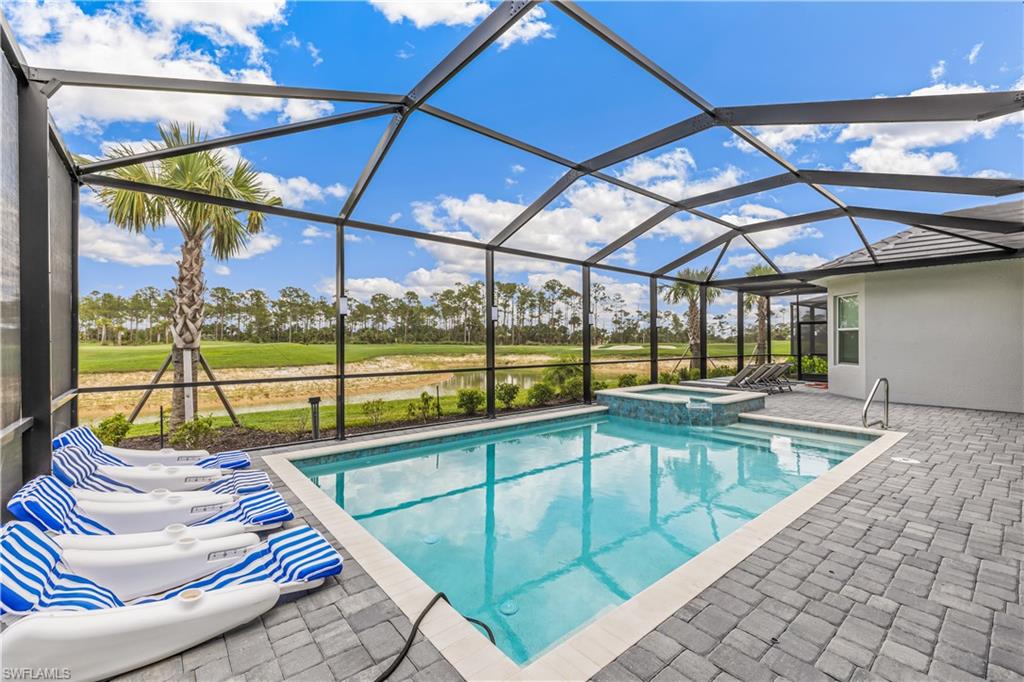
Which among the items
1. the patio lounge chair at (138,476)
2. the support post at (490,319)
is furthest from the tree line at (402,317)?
the patio lounge chair at (138,476)

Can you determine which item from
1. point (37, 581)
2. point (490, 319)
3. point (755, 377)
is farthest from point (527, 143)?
point (755, 377)

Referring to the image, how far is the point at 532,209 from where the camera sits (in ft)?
23.2

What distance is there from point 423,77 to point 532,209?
123 inches

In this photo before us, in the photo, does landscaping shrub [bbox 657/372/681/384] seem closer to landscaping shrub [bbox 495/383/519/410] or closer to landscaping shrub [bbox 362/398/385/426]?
landscaping shrub [bbox 495/383/519/410]

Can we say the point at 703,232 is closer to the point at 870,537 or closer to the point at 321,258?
the point at 870,537

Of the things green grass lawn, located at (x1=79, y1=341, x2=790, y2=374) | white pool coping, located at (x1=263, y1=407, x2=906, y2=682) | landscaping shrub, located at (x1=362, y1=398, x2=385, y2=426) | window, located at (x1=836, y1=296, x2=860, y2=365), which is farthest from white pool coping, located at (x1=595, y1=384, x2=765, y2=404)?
green grass lawn, located at (x1=79, y1=341, x2=790, y2=374)

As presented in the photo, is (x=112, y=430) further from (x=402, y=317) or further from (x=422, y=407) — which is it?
(x=402, y=317)

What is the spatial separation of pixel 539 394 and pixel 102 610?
8.82 m

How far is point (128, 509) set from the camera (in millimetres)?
3244

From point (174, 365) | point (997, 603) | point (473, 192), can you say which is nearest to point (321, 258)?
point (174, 365)

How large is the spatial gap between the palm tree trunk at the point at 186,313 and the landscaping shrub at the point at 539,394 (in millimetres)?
6695

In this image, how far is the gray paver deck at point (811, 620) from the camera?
199 centimetres

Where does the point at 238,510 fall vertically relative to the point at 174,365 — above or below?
below

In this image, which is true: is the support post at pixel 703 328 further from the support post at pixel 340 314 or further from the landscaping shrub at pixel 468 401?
the support post at pixel 340 314
